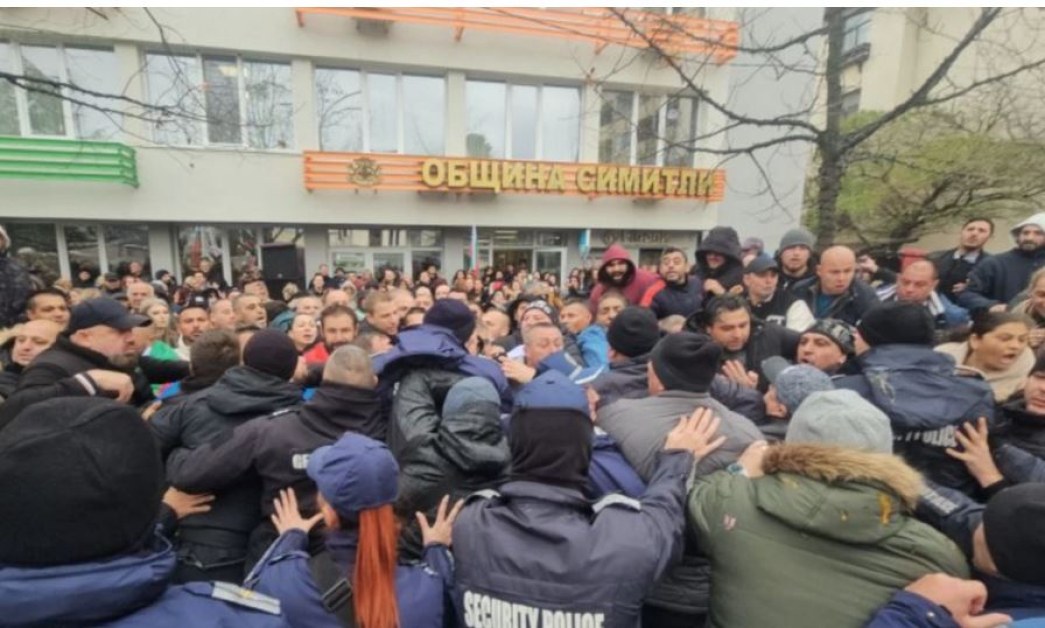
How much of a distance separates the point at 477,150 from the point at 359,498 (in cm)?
1295

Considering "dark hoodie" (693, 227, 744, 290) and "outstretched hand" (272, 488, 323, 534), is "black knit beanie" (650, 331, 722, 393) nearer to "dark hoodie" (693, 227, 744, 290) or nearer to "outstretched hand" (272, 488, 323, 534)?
"outstretched hand" (272, 488, 323, 534)

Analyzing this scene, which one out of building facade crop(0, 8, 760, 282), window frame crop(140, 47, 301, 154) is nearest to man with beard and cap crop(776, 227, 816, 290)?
building facade crop(0, 8, 760, 282)

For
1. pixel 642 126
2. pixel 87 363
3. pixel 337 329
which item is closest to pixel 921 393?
pixel 337 329

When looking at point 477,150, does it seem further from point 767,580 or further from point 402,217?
point 767,580

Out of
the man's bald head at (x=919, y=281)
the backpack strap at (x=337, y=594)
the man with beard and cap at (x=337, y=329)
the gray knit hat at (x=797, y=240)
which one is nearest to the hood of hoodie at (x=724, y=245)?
the gray knit hat at (x=797, y=240)

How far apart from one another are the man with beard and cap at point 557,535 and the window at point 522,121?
41.7 ft

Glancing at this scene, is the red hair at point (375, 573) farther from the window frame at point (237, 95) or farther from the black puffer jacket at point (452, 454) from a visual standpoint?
the window frame at point (237, 95)

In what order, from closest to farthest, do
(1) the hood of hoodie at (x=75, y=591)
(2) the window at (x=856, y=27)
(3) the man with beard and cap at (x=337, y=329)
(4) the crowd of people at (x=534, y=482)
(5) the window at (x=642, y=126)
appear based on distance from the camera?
(1) the hood of hoodie at (x=75, y=591) < (4) the crowd of people at (x=534, y=482) < (3) the man with beard and cap at (x=337, y=329) < (2) the window at (x=856, y=27) < (5) the window at (x=642, y=126)

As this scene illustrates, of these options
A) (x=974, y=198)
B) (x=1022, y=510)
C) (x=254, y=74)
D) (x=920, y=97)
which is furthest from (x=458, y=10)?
(x=974, y=198)

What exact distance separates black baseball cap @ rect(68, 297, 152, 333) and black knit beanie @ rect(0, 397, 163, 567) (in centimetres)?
210

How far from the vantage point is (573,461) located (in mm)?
1551

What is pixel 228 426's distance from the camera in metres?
2.30

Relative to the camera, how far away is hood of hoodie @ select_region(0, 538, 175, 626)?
34.9 inches

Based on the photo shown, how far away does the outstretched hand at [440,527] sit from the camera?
1.74m
